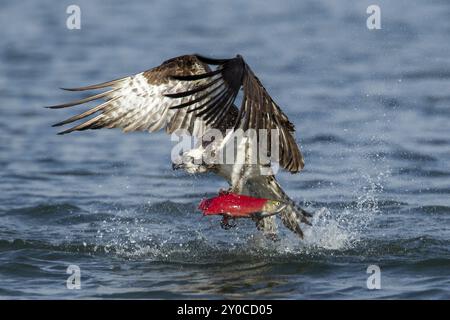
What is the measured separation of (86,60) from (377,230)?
9.71 m

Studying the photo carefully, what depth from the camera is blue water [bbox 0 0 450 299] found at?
834 centimetres

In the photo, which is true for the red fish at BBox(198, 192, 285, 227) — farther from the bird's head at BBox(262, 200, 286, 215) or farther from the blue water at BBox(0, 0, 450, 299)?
the blue water at BBox(0, 0, 450, 299)

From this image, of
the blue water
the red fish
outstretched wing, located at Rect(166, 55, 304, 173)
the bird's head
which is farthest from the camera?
the blue water

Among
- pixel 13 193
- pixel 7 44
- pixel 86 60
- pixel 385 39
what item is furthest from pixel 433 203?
pixel 7 44

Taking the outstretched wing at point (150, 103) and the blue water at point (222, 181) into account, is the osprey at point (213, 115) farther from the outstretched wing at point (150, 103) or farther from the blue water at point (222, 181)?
the blue water at point (222, 181)

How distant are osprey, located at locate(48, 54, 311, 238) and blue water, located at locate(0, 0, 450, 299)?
0.66m

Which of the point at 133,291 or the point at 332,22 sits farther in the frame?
the point at 332,22

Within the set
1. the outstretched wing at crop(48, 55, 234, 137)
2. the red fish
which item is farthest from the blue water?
the outstretched wing at crop(48, 55, 234, 137)

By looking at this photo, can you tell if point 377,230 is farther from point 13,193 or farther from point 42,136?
point 42,136

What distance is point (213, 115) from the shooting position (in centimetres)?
725

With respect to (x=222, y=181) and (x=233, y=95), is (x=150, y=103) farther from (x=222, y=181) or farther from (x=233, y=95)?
(x=222, y=181)

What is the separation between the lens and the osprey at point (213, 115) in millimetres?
7289

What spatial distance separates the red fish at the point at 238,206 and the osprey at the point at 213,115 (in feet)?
0.25

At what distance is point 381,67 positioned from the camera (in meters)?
16.3
